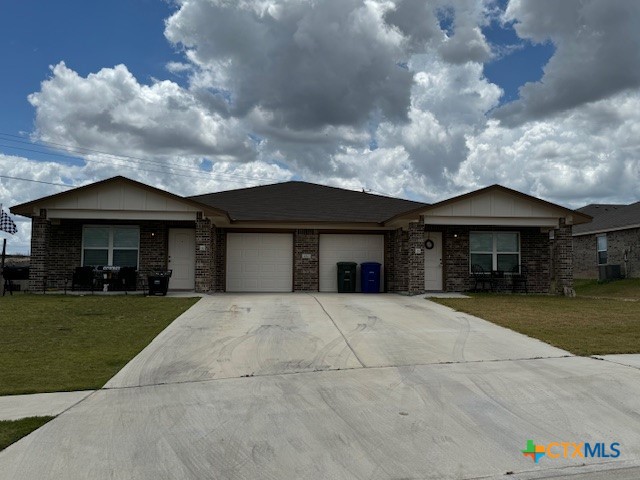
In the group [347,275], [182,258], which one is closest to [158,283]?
[182,258]

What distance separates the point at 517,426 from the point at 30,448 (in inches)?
167

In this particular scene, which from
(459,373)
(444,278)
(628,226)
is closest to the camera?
(459,373)

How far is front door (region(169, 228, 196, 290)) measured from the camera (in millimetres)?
18359

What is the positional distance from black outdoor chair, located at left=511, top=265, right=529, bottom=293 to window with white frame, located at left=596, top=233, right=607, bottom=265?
38.0ft

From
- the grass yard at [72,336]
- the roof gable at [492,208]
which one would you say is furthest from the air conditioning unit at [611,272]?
the grass yard at [72,336]

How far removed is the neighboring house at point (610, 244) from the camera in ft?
84.0

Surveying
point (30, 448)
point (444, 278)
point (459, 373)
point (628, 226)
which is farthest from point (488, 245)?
point (30, 448)

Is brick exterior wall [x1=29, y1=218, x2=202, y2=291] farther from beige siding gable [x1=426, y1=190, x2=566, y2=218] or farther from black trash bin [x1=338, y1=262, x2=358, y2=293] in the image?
beige siding gable [x1=426, y1=190, x2=566, y2=218]

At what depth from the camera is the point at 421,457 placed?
4301 millimetres

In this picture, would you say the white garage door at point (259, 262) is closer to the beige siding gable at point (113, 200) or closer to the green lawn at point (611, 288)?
the beige siding gable at point (113, 200)

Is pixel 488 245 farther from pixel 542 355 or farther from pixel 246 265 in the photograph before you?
pixel 542 355

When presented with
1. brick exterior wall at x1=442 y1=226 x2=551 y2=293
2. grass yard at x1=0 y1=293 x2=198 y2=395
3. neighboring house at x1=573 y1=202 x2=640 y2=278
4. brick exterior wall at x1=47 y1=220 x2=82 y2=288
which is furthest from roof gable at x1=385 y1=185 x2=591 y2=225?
neighboring house at x1=573 y1=202 x2=640 y2=278

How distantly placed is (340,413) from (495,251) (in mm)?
15003

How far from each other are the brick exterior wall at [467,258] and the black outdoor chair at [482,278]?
0.18 metres
